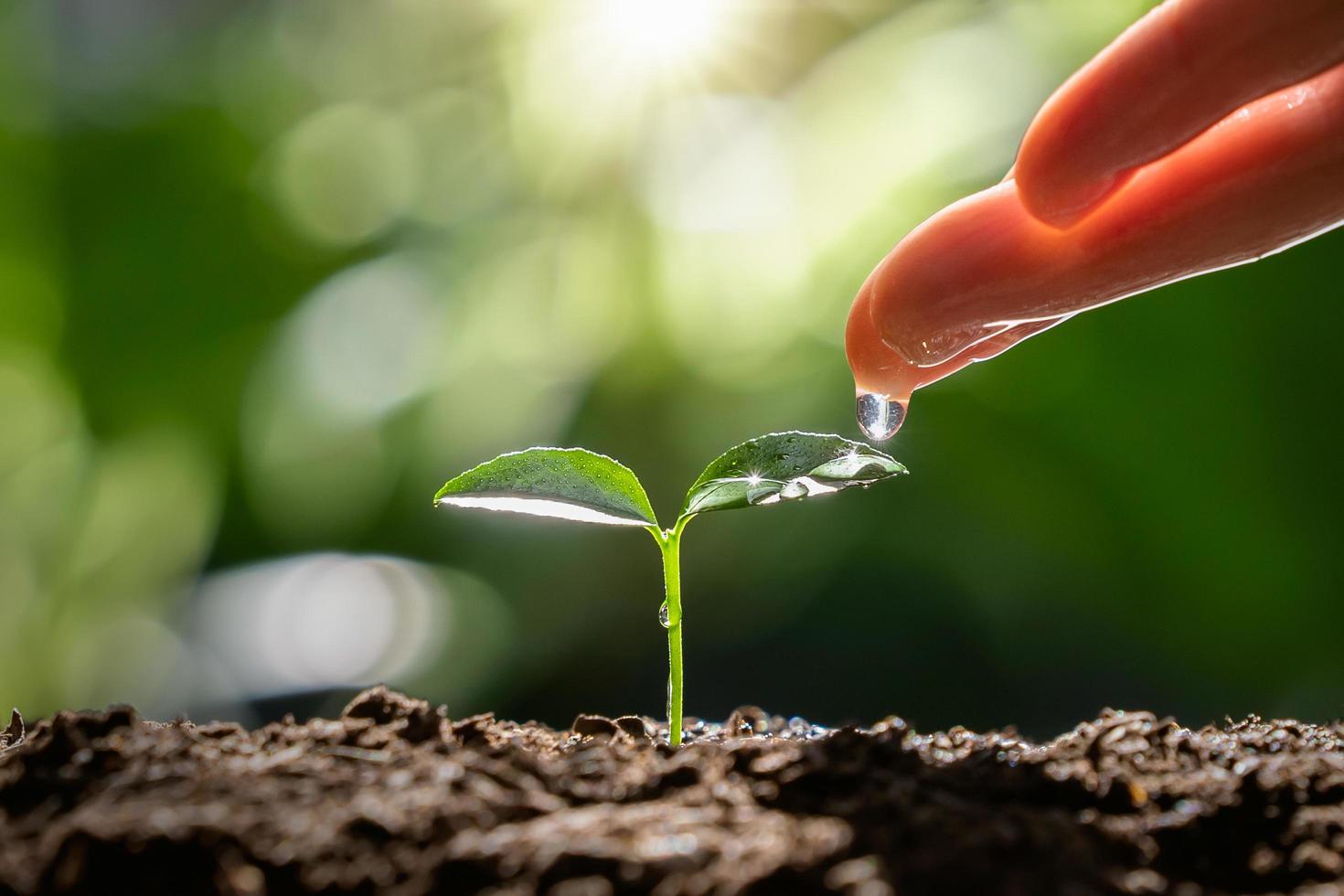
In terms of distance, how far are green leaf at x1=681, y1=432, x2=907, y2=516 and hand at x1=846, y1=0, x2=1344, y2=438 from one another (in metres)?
0.08

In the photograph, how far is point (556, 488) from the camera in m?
0.62

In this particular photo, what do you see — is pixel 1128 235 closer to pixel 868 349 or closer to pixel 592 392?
pixel 868 349

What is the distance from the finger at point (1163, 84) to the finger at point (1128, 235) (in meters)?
0.03

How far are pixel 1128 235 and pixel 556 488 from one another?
0.33 metres

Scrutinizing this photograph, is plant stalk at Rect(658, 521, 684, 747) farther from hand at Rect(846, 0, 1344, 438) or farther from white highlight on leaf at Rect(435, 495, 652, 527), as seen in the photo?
hand at Rect(846, 0, 1344, 438)

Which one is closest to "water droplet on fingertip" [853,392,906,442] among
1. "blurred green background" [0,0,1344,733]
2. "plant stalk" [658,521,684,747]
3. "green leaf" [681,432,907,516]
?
"green leaf" [681,432,907,516]

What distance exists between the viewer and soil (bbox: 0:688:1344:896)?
0.39m

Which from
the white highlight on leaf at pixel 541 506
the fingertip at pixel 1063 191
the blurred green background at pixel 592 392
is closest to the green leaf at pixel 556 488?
the white highlight on leaf at pixel 541 506

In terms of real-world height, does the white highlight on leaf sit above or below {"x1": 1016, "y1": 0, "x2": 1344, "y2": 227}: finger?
below

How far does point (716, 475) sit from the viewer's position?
67 centimetres

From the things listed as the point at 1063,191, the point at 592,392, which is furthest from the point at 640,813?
the point at 592,392

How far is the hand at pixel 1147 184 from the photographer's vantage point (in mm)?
398

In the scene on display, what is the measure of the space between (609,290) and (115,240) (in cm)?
112

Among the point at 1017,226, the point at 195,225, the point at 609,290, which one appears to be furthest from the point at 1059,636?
the point at 195,225
